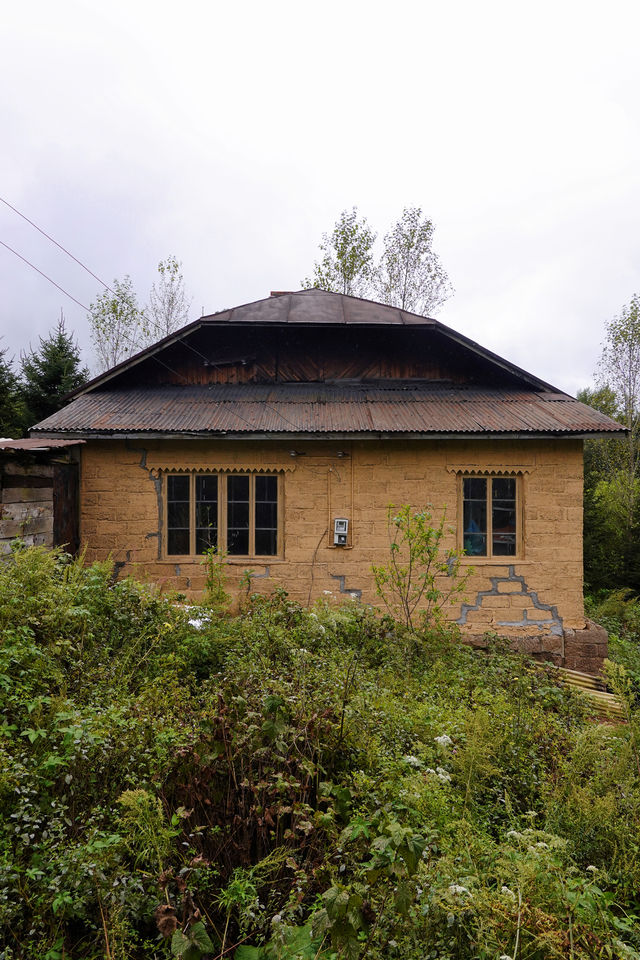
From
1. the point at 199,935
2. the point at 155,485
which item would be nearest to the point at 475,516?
the point at 155,485

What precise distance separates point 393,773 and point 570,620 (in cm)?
559

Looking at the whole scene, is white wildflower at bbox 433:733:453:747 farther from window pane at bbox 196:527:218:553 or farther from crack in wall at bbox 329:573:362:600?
window pane at bbox 196:527:218:553

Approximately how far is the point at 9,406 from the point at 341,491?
442 inches

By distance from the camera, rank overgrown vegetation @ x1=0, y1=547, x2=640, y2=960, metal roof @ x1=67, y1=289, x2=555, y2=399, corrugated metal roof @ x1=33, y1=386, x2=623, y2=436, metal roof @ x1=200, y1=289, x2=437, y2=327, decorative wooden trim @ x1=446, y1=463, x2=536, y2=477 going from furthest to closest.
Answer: metal roof @ x1=200, y1=289, x2=437, y2=327
metal roof @ x1=67, y1=289, x2=555, y2=399
decorative wooden trim @ x1=446, y1=463, x2=536, y2=477
corrugated metal roof @ x1=33, y1=386, x2=623, y2=436
overgrown vegetation @ x1=0, y1=547, x2=640, y2=960

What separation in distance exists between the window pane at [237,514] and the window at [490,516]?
3.48 m

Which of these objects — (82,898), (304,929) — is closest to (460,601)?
(304,929)

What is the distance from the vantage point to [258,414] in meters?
7.93

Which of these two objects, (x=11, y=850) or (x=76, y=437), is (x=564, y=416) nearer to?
(x=76, y=437)

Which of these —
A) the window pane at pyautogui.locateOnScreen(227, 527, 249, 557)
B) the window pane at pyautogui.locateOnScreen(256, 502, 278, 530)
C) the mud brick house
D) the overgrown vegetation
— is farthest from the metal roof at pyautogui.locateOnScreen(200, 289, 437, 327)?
the overgrown vegetation

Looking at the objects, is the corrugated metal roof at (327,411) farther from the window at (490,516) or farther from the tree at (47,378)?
the tree at (47,378)

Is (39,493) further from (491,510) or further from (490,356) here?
(490,356)

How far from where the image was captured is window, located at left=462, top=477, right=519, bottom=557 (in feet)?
26.0

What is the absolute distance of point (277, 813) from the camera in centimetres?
263

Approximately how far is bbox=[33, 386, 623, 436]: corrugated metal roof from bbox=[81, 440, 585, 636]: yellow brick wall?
0.40 m
